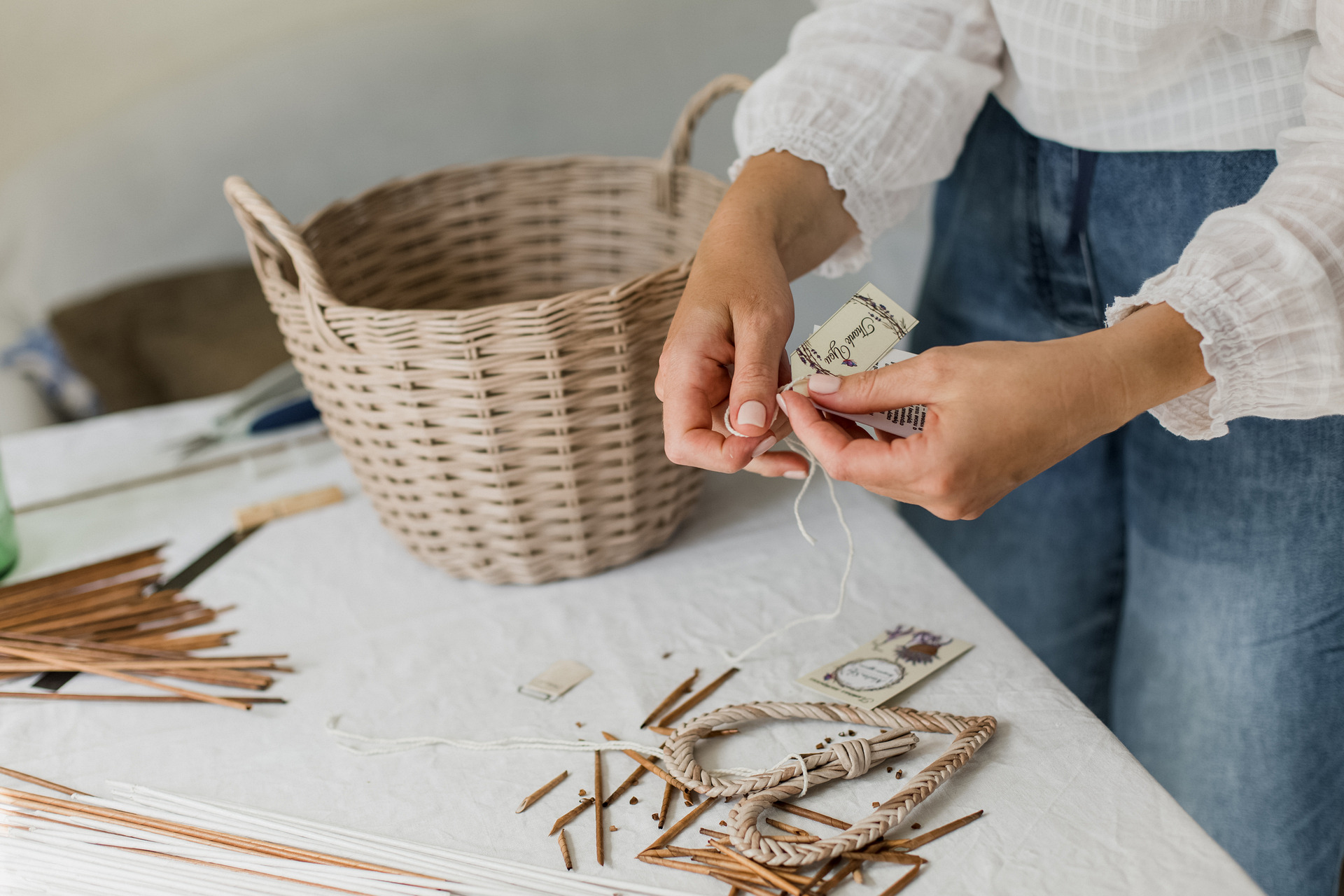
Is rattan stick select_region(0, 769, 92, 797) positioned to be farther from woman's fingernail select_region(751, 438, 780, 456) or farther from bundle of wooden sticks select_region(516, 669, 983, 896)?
woman's fingernail select_region(751, 438, 780, 456)

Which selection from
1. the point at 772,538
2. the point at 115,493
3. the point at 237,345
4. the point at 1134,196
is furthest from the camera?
the point at 237,345

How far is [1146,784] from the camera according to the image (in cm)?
52

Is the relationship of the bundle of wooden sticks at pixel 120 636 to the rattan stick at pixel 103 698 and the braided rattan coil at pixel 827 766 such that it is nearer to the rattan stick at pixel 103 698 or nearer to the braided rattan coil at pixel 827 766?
the rattan stick at pixel 103 698

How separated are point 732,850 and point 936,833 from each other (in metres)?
0.11

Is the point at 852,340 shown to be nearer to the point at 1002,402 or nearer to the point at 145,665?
the point at 1002,402

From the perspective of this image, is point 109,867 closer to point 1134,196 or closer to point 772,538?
point 772,538

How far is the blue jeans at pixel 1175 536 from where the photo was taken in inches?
27.5

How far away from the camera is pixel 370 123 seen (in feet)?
5.60

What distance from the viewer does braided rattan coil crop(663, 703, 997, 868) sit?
48cm

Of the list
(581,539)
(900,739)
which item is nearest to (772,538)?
(581,539)

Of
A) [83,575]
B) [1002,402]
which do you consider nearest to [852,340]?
[1002,402]

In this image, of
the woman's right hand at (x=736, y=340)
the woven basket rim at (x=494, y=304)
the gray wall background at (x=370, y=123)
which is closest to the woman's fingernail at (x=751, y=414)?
the woman's right hand at (x=736, y=340)

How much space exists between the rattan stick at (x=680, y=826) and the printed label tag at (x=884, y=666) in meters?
0.12

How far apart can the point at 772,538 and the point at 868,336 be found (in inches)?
11.7
